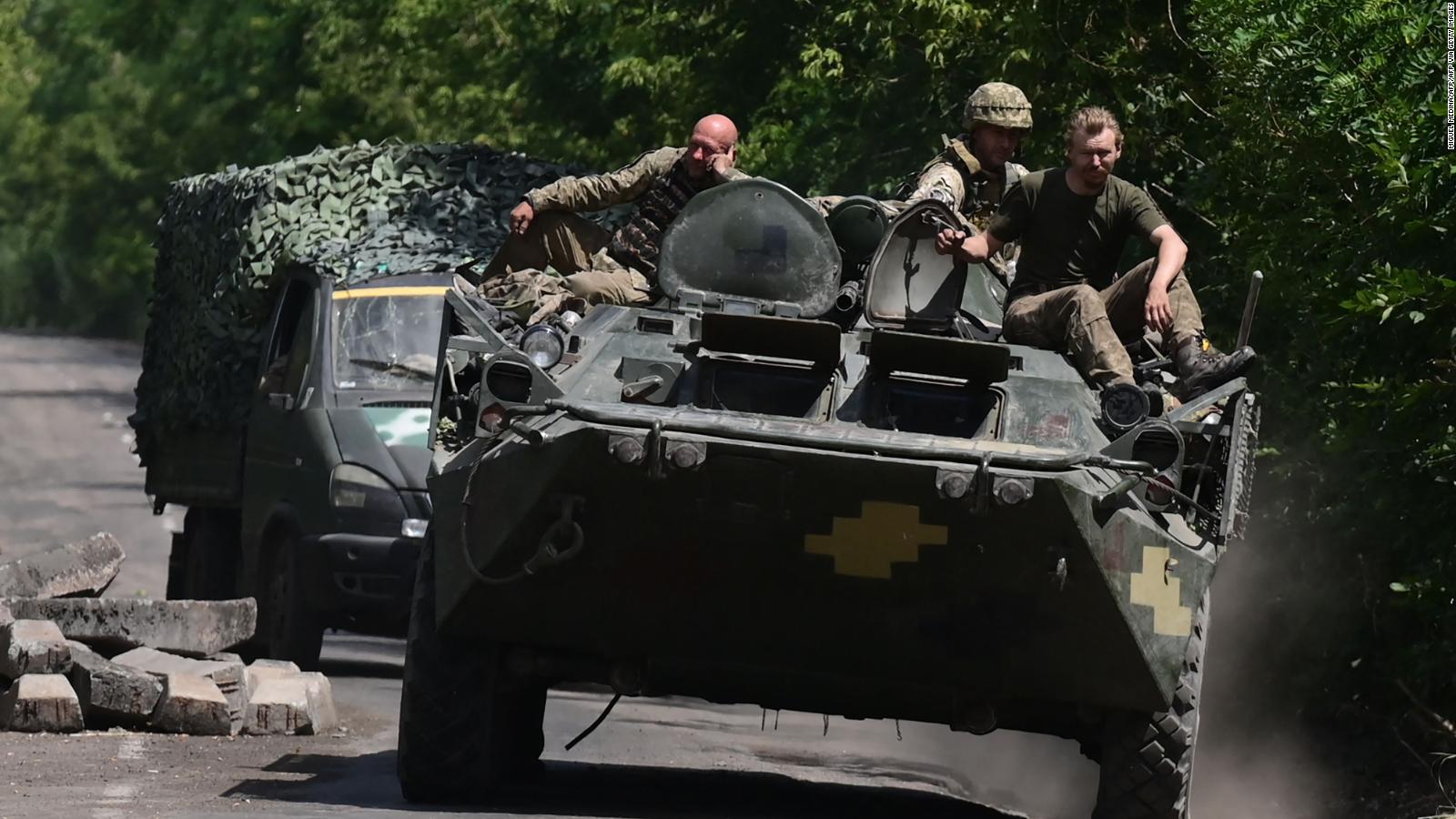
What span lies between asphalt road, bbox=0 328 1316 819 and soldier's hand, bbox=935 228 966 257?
1.95 meters

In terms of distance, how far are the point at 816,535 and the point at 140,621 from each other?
5.15 metres

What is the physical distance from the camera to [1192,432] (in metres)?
8.79

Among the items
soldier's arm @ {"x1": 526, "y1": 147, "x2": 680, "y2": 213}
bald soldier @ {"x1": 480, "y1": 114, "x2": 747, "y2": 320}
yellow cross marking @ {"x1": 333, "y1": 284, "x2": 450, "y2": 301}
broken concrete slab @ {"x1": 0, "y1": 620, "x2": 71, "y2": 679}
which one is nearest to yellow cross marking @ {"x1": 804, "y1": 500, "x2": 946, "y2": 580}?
bald soldier @ {"x1": 480, "y1": 114, "x2": 747, "y2": 320}

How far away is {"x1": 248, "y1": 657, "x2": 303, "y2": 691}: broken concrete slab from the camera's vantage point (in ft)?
40.8

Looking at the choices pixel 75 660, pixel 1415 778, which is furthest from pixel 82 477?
pixel 1415 778

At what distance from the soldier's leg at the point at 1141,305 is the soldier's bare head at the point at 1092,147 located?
1.20 ft

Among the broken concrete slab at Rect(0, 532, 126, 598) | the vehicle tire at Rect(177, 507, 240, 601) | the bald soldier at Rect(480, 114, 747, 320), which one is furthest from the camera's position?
the vehicle tire at Rect(177, 507, 240, 601)

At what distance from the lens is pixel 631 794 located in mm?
10234

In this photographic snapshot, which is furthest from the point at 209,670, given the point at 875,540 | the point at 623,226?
the point at 875,540

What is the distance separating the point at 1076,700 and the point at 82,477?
24587 mm

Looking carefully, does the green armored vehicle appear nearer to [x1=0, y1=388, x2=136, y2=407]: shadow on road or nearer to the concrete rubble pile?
the concrete rubble pile

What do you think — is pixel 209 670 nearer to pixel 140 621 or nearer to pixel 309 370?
pixel 140 621

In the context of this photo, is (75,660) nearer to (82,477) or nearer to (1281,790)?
(1281,790)

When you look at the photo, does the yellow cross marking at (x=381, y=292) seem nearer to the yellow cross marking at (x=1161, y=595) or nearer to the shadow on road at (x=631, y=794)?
the shadow on road at (x=631, y=794)
